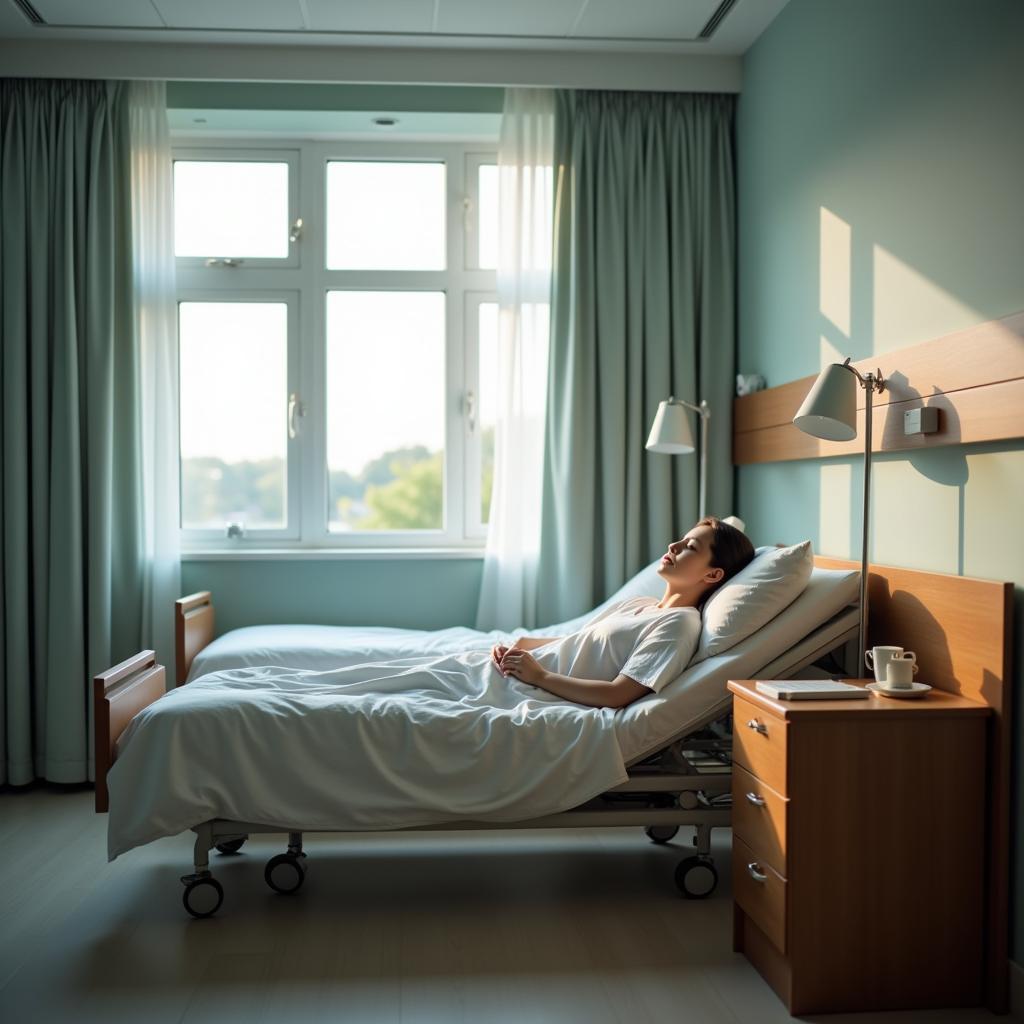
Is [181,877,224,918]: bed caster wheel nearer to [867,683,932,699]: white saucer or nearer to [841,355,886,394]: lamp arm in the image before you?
[867,683,932,699]: white saucer

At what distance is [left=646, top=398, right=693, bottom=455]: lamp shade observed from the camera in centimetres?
360

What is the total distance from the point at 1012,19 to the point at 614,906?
2.34 meters

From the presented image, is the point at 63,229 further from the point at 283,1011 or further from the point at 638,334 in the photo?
the point at 283,1011

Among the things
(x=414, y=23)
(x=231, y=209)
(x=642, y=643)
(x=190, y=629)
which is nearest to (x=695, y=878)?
(x=642, y=643)

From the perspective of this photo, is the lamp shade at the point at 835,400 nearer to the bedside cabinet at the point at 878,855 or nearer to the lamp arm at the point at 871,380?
the lamp arm at the point at 871,380

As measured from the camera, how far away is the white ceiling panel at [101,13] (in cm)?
352

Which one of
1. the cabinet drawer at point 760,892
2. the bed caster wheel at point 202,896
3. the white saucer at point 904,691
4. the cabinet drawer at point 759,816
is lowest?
the bed caster wheel at point 202,896

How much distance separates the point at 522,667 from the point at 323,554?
1577mm

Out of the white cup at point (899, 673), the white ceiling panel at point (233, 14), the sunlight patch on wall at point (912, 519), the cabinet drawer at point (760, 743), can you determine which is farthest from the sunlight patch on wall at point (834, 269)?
the white ceiling panel at point (233, 14)

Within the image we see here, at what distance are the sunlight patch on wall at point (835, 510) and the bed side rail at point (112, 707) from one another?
2096 millimetres

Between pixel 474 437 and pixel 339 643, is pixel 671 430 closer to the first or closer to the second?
pixel 474 437

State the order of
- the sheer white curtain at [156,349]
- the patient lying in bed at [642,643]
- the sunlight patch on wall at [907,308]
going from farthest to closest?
1. the sheer white curtain at [156,349]
2. the patient lying in bed at [642,643]
3. the sunlight patch on wall at [907,308]

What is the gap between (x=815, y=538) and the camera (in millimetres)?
3281

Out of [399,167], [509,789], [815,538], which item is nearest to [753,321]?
[815,538]
